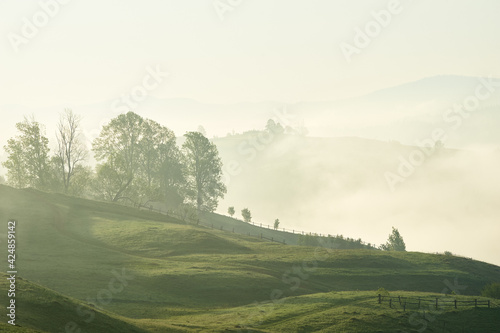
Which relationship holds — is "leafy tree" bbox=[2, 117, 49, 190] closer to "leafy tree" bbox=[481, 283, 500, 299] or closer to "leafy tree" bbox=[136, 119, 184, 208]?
"leafy tree" bbox=[136, 119, 184, 208]

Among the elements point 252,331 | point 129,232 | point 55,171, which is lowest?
point 252,331

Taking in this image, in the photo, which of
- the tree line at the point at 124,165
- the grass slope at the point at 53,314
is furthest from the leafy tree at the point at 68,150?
the grass slope at the point at 53,314

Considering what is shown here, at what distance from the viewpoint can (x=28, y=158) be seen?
118 m

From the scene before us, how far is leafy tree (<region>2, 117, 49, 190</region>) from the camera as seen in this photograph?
117500mm

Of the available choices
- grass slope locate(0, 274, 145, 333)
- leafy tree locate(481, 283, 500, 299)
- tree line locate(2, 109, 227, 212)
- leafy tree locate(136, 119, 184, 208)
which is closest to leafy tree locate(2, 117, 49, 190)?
tree line locate(2, 109, 227, 212)

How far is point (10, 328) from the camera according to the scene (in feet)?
103

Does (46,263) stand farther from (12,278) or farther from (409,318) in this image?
(409,318)

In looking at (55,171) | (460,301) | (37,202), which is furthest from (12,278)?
(55,171)

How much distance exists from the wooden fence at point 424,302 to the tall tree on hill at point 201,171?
275 feet

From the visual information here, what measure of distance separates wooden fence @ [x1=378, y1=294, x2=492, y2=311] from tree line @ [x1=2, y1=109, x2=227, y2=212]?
74.0 meters

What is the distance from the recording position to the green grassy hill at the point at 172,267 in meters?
Result: 58.5

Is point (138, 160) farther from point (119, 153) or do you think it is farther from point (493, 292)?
point (493, 292)

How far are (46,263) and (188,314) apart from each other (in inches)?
1036

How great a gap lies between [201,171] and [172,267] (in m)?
70.0
